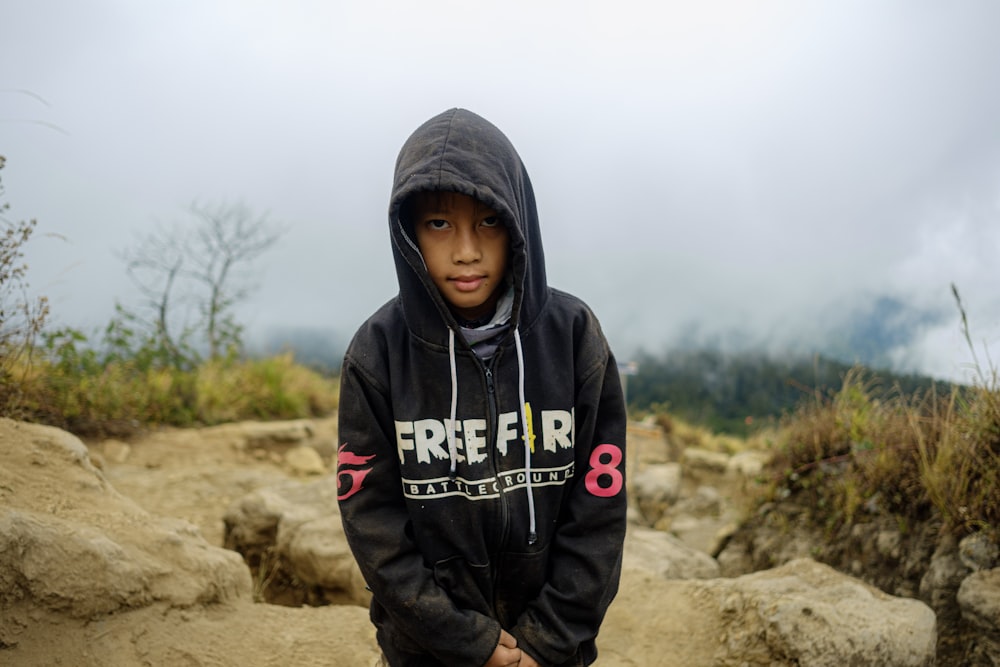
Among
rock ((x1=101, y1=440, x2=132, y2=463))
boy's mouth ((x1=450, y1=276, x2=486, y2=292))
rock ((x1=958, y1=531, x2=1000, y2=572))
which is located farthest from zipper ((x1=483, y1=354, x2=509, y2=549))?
rock ((x1=101, y1=440, x2=132, y2=463))

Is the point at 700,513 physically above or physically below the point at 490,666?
below

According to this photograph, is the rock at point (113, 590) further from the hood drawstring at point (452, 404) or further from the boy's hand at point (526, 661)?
the hood drawstring at point (452, 404)

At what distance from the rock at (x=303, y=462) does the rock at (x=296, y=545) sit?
1.98 m

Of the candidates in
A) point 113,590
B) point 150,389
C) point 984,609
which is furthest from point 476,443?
point 150,389

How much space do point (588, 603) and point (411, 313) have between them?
901 millimetres

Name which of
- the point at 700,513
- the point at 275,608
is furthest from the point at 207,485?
the point at 700,513

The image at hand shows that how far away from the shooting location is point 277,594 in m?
4.03

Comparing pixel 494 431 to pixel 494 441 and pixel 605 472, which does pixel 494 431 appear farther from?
pixel 605 472

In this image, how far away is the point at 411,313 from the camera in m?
1.76

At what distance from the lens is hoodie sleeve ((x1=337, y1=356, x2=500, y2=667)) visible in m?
1.67

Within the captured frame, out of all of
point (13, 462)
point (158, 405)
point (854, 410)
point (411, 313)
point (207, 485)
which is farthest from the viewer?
point (158, 405)

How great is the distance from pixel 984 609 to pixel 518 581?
2.29 metres

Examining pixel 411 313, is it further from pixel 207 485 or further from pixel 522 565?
pixel 207 485

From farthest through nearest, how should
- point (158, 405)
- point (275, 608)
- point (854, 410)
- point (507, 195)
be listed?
point (158, 405) < point (854, 410) < point (275, 608) < point (507, 195)
